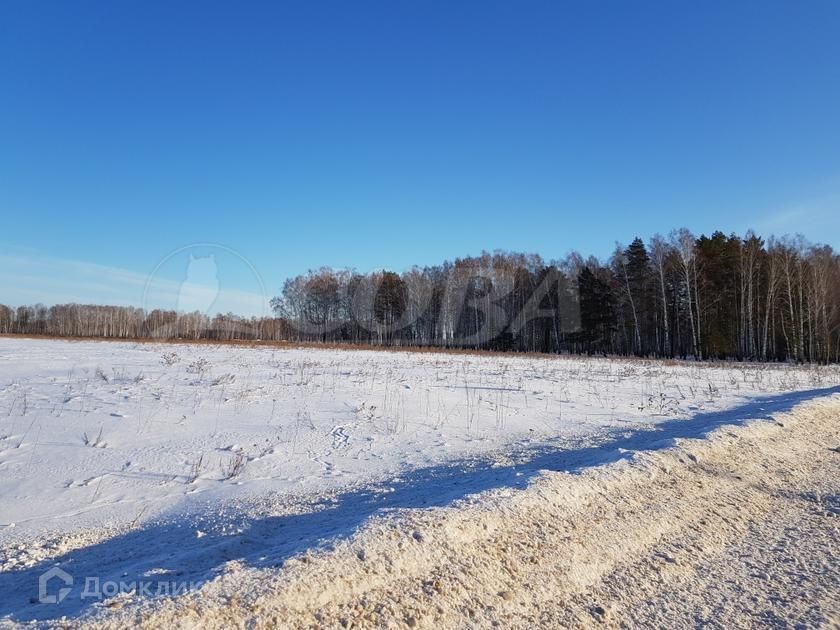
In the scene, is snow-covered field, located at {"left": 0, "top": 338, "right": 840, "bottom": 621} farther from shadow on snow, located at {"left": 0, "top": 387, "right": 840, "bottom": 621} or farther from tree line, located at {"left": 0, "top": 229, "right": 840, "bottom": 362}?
tree line, located at {"left": 0, "top": 229, "right": 840, "bottom": 362}

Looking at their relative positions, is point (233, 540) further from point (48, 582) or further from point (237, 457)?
point (237, 457)

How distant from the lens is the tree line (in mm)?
41875

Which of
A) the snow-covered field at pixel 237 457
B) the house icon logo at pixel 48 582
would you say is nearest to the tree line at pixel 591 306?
the snow-covered field at pixel 237 457

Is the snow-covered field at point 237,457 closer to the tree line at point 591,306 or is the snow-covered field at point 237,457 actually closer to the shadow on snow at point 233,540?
the shadow on snow at point 233,540

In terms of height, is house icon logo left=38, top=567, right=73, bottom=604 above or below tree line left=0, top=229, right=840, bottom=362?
below

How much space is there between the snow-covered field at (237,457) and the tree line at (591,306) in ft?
117

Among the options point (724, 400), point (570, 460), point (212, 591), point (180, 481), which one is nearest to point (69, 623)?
point (212, 591)

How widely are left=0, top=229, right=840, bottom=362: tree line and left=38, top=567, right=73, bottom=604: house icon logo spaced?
4345cm

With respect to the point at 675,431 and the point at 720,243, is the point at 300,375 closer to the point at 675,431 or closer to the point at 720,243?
the point at 675,431

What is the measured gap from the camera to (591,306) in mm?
51031

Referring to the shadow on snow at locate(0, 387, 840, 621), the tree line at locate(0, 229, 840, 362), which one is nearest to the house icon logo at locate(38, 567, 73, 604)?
the shadow on snow at locate(0, 387, 840, 621)

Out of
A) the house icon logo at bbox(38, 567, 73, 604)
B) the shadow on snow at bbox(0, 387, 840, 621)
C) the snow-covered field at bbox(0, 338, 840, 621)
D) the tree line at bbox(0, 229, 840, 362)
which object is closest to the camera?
the house icon logo at bbox(38, 567, 73, 604)

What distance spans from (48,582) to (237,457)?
318 centimetres

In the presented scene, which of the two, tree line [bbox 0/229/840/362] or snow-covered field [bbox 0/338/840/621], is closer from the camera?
snow-covered field [bbox 0/338/840/621]
